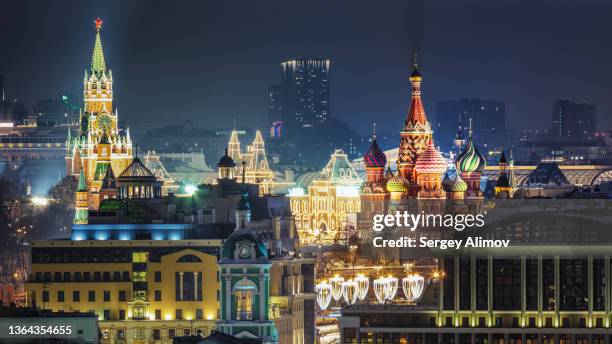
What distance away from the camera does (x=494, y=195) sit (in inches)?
5231

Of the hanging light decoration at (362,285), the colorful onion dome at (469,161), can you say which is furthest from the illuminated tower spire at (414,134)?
the hanging light decoration at (362,285)

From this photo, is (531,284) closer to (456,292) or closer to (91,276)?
(456,292)

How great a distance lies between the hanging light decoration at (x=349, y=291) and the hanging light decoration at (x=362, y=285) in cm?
16

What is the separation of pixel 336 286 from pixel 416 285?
21.1 feet

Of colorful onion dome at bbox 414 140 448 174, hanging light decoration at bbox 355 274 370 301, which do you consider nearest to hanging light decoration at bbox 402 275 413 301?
hanging light decoration at bbox 355 274 370 301

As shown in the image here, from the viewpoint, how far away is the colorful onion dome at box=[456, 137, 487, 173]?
13550cm

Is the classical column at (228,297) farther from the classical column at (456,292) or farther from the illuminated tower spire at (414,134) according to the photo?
the illuminated tower spire at (414,134)

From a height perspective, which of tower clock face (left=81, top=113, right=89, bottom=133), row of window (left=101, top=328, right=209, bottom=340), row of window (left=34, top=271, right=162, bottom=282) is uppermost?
tower clock face (left=81, top=113, right=89, bottom=133)

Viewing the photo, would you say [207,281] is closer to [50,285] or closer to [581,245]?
[50,285]

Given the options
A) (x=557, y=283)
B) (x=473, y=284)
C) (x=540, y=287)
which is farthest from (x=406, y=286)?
(x=557, y=283)

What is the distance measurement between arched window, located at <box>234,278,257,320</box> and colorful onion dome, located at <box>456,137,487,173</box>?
59.0 m

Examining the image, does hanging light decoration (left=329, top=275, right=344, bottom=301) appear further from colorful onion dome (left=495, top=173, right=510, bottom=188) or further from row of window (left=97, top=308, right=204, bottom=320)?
colorful onion dome (left=495, top=173, right=510, bottom=188)

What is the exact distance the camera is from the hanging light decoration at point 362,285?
93787 mm

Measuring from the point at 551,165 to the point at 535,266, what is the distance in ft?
266
